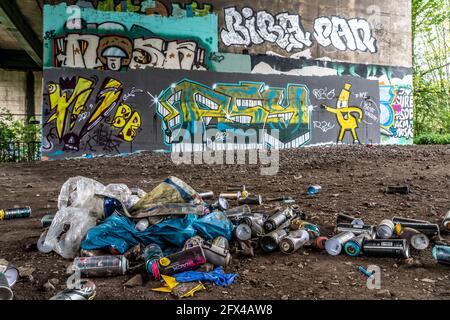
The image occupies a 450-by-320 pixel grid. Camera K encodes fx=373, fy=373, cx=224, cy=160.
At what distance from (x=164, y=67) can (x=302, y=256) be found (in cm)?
1079

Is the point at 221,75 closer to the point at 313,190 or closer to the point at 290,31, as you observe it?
the point at 290,31

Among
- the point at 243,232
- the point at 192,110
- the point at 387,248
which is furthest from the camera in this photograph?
the point at 192,110

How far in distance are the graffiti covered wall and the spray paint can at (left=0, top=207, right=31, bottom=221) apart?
7326 mm

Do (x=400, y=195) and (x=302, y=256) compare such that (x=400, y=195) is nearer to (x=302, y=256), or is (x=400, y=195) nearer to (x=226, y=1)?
(x=302, y=256)

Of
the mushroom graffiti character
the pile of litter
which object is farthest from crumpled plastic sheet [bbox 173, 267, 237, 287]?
the mushroom graffiti character

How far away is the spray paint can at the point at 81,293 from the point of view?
2.41m

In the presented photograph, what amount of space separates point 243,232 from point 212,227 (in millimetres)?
311

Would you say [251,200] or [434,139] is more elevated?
[434,139]

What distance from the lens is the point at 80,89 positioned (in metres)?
12.0

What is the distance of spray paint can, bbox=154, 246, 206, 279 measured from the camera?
9.57 ft

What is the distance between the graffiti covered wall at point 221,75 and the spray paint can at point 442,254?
1065cm

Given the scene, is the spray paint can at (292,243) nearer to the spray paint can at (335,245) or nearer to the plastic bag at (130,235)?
the spray paint can at (335,245)

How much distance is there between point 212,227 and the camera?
3.57 metres

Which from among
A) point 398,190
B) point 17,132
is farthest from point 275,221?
point 17,132
